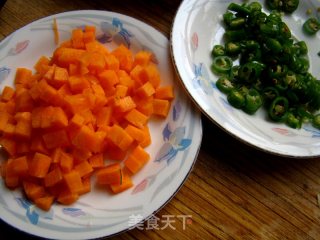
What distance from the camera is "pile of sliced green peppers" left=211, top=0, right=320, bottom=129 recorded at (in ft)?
5.45

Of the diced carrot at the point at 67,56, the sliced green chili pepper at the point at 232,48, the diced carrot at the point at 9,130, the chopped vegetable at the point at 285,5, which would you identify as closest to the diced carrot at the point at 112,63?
the diced carrot at the point at 67,56

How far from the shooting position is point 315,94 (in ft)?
5.45

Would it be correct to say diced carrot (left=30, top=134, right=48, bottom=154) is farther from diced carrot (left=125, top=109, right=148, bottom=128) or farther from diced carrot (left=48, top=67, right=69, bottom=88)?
diced carrot (left=125, top=109, right=148, bottom=128)

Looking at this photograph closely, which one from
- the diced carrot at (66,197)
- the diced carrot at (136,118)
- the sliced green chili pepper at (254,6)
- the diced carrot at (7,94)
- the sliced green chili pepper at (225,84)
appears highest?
the sliced green chili pepper at (254,6)

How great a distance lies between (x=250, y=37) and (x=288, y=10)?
0.34m

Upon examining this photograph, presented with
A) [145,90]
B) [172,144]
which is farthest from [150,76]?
[172,144]

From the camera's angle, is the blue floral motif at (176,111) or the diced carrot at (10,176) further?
the blue floral motif at (176,111)

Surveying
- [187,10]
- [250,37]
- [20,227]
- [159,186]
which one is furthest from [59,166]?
[250,37]

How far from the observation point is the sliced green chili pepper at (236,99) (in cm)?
164

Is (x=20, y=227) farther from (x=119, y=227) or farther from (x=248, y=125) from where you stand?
(x=248, y=125)

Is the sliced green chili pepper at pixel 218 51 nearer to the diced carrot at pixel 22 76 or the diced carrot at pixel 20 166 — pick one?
the diced carrot at pixel 22 76

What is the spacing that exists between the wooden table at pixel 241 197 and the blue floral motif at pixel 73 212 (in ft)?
0.58

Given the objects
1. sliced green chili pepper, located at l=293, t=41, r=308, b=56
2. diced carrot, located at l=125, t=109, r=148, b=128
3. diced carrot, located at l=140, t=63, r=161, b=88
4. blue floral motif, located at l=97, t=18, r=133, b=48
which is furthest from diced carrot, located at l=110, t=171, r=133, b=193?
sliced green chili pepper, located at l=293, t=41, r=308, b=56

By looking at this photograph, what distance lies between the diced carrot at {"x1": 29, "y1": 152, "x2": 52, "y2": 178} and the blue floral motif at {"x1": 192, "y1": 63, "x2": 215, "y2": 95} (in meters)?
0.69
